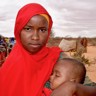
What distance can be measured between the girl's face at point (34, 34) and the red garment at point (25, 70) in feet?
0.20

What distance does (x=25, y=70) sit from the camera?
3457mm

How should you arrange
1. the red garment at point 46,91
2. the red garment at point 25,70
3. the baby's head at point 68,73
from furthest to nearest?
1. the red garment at point 25,70
2. the red garment at point 46,91
3. the baby's head at point 68,73

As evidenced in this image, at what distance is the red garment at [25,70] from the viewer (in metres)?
3.42

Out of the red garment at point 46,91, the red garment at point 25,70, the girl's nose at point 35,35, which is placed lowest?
the red garment at point 46,91

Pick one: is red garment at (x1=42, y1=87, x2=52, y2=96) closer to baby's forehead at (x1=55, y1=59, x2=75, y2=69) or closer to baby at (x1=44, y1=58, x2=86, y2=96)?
baby at (x1=44, y1=58, x2=86, y2=96)

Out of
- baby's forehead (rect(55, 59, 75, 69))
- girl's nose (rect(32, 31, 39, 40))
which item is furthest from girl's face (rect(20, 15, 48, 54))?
baby's forehead (rect(55, 59, 75, 69))

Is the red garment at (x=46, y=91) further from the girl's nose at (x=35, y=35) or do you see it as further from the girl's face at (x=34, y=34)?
the girl's nose at (x=35, y=35)

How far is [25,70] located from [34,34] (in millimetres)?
408

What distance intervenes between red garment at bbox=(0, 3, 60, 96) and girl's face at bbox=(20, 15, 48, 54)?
62 millimetres

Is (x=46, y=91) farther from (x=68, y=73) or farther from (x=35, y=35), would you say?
(x=35, y=35)

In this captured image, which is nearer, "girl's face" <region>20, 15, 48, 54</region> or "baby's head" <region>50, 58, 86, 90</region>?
"baby's head" <region>50, 58, 86, 90</region>

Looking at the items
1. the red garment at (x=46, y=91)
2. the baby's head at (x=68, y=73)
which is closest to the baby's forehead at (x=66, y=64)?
the baby's head at (x=68, y=73)

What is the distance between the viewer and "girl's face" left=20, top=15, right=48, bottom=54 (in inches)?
130

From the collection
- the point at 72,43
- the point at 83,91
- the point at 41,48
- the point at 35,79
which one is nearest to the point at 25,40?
the point at 41,48
